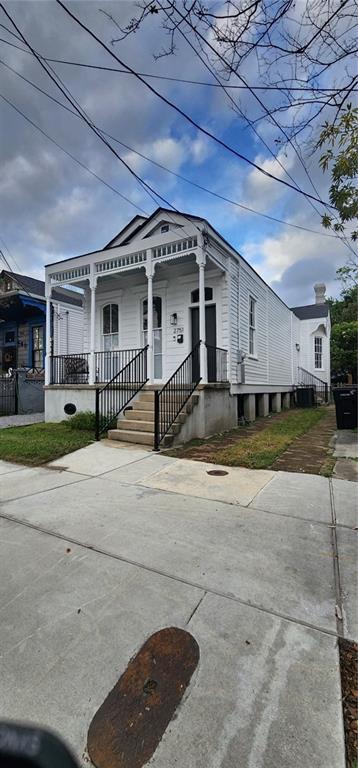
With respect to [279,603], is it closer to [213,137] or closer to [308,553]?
[308,553]

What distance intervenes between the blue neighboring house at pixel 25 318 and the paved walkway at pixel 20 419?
3506 mm

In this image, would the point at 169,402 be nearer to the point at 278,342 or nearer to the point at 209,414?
the point at 209,414

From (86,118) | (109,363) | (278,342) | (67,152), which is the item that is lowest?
(109,363)

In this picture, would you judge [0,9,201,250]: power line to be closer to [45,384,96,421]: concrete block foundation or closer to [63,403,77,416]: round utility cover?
[45,384,96,421]: concrete block foundation

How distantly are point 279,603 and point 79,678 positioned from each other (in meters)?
1.26

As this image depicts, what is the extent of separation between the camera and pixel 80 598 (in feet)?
7.50

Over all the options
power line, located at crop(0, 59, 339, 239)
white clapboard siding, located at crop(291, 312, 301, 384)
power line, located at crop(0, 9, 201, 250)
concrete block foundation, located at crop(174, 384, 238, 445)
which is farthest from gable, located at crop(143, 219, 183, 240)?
white clapboard siding, located at crop(291, 312, 301, 384)

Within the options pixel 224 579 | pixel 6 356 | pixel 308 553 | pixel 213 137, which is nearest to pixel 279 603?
pixel 224 579

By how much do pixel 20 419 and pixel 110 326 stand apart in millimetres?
4189

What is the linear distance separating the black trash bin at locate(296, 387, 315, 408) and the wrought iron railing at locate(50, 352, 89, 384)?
1129 centimetres

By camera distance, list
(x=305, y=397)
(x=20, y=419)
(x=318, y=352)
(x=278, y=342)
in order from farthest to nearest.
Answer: (x=318, y=352), (x=305, y=397), (x=278, y=342), (x=20, y=419)

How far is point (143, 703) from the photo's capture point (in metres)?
1.54

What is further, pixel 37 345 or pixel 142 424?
pixel 37 345

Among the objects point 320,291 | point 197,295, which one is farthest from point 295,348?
point 197,295
